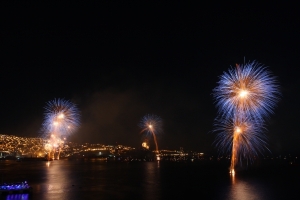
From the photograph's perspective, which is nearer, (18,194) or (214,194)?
(18,194)

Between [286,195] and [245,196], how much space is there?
617 centimetres

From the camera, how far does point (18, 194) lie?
27.3 meters

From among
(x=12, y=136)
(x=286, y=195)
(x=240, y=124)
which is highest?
(x=12, y=136)

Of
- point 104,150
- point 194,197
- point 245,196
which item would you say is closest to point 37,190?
point 194,197

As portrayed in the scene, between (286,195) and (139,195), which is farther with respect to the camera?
(286,195)

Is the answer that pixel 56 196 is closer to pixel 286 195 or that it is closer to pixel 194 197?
pixel 194 197

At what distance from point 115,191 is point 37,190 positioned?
7909 millimetres

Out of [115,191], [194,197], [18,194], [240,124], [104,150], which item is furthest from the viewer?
[104,150]

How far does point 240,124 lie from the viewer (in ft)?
116

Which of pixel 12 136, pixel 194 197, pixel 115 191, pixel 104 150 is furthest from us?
pixel 104 150

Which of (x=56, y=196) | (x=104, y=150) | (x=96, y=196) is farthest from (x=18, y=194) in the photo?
(x=104, y=150)

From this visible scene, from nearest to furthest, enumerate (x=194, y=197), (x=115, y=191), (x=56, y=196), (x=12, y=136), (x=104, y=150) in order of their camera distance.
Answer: (x=56, y=196) → (x=194, y=197) → (x=115, y=191) → (x=12, y=136) → (x=104, y=150)

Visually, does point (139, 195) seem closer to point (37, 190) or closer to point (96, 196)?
point (96, 196)

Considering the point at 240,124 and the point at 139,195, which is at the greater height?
the point at 240,124
